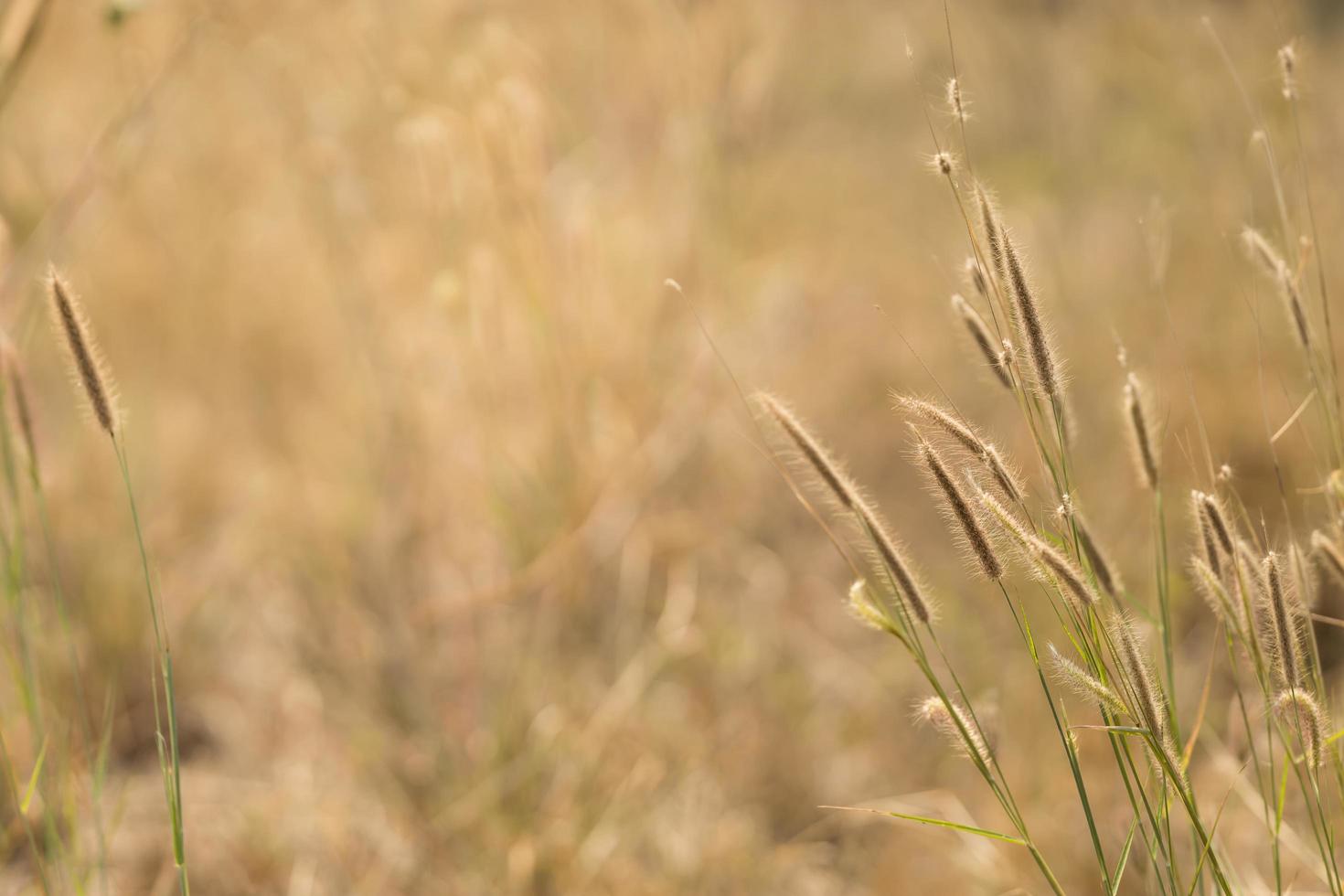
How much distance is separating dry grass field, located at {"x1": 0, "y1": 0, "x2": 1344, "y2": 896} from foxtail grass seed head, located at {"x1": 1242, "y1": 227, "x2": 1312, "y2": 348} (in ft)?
0.07

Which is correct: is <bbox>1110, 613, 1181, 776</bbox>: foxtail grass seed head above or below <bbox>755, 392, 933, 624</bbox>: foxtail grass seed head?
below

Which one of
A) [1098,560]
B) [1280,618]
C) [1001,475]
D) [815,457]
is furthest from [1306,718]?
[815,457]

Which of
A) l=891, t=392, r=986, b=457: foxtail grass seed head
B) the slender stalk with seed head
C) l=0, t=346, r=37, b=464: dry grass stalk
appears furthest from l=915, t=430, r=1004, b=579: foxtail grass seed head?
l=0, t=346, r=37, b=464: dry grass stalk

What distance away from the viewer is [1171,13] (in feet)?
9.30

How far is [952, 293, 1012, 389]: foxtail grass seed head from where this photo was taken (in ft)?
2.55

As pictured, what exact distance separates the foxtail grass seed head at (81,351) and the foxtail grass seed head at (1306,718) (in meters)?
0.98

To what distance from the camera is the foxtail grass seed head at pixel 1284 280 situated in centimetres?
82

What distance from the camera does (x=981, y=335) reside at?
794mm

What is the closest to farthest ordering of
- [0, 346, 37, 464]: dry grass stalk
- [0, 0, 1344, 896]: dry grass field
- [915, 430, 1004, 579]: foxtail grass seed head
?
1. [915, 430, 1004, 579]: foxtail grass seed head
2. [0, 346, 37, 464]: dry grass stalk
3. [0, 0, 1344, 896]: dry grass field

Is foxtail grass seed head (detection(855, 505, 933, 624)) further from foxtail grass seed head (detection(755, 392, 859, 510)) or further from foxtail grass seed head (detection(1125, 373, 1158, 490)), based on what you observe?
foxtail grass seed head (detection(1125, 373, 1158, 490))

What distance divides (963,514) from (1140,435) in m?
0.26

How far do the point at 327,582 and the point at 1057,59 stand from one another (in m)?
2.57

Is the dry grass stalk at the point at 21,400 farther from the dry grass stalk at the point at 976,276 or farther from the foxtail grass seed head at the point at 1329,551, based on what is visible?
the foxtail grass seed head at the point at 1329,551

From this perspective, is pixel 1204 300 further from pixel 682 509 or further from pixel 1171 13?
pixel 682 509
